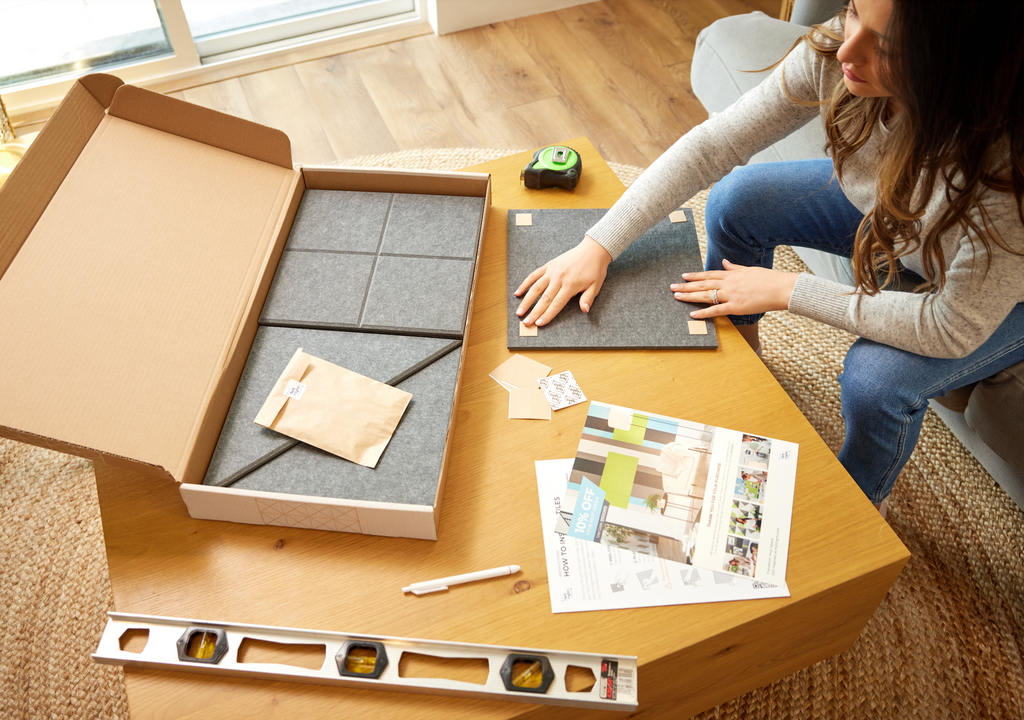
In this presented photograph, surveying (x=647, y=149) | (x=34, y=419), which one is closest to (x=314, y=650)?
(x=34, y=419)

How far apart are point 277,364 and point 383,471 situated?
0.73 ft

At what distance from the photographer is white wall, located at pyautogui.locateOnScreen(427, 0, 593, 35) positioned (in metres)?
2.29

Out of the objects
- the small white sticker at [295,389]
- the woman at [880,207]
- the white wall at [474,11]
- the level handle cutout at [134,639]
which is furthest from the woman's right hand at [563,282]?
the white wall at [474,11]

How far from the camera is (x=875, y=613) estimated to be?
3.90ft

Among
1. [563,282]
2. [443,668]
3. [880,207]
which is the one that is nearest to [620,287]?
[563,282]

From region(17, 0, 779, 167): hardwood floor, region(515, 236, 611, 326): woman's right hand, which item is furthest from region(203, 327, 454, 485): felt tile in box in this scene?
region(17, 0, 779, 167): hardwood floor

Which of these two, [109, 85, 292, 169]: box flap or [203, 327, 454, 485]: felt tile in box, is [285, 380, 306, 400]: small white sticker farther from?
[109, 85, 292, 169]: box flap

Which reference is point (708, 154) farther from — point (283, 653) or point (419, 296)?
point (283, 653)

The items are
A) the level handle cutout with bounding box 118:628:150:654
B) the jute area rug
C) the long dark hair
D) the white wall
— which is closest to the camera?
the long dark hair

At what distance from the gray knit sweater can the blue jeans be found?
54mm

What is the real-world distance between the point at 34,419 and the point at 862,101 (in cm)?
108

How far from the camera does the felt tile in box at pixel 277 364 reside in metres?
0.86

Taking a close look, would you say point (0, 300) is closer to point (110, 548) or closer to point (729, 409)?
point (110, 548)

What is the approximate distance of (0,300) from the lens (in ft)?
2.74
